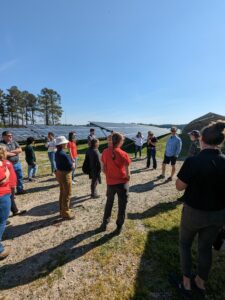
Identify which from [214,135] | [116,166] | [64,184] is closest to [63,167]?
[64,184]

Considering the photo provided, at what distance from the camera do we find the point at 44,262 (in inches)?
142

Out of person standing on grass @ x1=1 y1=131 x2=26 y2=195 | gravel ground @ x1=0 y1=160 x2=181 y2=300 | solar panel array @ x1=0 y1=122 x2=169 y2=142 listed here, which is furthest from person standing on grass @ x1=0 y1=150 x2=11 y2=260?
solar panel array @ x1=0 y1=122 x2=169 y2=142

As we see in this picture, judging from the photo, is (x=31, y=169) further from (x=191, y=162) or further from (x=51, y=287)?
(x=191, y=162)

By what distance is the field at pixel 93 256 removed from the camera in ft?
9.84

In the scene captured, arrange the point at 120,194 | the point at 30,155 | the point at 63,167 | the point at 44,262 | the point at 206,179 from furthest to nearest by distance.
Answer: the point at 30,155, the point at 63,167, the point at 120,194, the point at 44,262, the point at 206,179

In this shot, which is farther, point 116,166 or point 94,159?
point 94,159

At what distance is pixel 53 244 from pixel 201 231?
120 inches

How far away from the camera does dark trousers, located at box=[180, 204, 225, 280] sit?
7.79ft

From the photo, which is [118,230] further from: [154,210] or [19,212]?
[19,212]

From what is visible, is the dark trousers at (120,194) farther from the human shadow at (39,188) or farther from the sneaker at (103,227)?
the human shadow at (39,188)

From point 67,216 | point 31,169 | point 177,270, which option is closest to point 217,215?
point 177,270

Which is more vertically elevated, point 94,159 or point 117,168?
point 117,168

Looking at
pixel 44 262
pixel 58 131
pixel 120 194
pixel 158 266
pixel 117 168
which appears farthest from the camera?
pixel 58 131

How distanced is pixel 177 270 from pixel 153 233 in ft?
3.71
